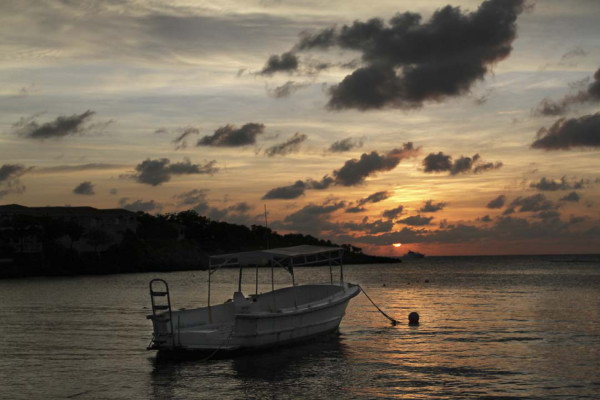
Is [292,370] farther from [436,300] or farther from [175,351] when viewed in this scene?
[436,300]

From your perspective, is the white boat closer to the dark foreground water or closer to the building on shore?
the dark foreground water

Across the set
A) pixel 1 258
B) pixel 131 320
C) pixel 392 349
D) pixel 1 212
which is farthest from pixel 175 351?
pixel 1 212

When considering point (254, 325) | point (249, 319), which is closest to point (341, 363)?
point (254, 325)

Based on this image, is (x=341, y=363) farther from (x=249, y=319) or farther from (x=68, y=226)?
(x=68, y=226)

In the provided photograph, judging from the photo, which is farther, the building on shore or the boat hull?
the building on shore

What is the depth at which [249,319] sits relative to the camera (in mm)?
29078

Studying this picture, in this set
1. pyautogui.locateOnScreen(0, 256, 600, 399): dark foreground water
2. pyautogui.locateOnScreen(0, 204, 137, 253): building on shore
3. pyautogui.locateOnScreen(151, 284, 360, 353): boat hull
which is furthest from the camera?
pyautogui.locateOnScreen(0, 204, 137, 253): building on shore

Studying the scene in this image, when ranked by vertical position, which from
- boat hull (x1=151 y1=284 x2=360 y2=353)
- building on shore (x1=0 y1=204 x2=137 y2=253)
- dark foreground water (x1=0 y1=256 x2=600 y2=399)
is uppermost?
building on shore (x1=0 y1=204 x2=137 y2=253)

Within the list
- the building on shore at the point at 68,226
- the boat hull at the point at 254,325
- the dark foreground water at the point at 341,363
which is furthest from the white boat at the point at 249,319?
the building on shore at the point at 68,226

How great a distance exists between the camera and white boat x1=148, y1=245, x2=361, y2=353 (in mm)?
28516

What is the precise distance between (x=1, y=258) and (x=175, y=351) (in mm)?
116040

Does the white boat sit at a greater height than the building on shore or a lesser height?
lesser

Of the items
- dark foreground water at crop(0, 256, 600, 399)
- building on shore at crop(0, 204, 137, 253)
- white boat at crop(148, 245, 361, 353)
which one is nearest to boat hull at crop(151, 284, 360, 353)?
white boat at crop(148, 245, 361, 353)

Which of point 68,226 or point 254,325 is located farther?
point 68,226
